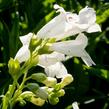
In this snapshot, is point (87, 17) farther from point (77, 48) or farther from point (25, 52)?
point (25, 52)

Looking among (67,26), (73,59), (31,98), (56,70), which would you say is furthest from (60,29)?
(73,59)

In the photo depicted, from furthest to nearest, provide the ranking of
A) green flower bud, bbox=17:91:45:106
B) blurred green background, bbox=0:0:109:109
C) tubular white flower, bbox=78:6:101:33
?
blurred green background, bbox=0:0:109:109 → green flower bud, bbox=17:91:45:106 → tubular white flower, bbox=78:6:101:33

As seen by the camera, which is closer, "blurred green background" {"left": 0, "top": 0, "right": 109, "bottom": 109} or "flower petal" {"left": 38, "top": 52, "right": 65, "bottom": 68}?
"flower petal" {"left": 38, "top": 52, "right": 65, "bottom": 68}

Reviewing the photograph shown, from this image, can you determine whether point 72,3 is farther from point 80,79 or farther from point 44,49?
point 44,49

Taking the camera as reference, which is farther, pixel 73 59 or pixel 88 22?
pixel 73 59

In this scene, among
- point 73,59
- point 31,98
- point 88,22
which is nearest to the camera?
point 88,22

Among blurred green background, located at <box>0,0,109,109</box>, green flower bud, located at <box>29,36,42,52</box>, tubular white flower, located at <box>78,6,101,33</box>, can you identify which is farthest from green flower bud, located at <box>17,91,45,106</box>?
blurred green background, located at <box>0,0,109,109</box>

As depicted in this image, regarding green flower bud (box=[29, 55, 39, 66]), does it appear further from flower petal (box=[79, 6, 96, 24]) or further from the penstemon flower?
flower petal (box=[79, 6, 96, 24])
